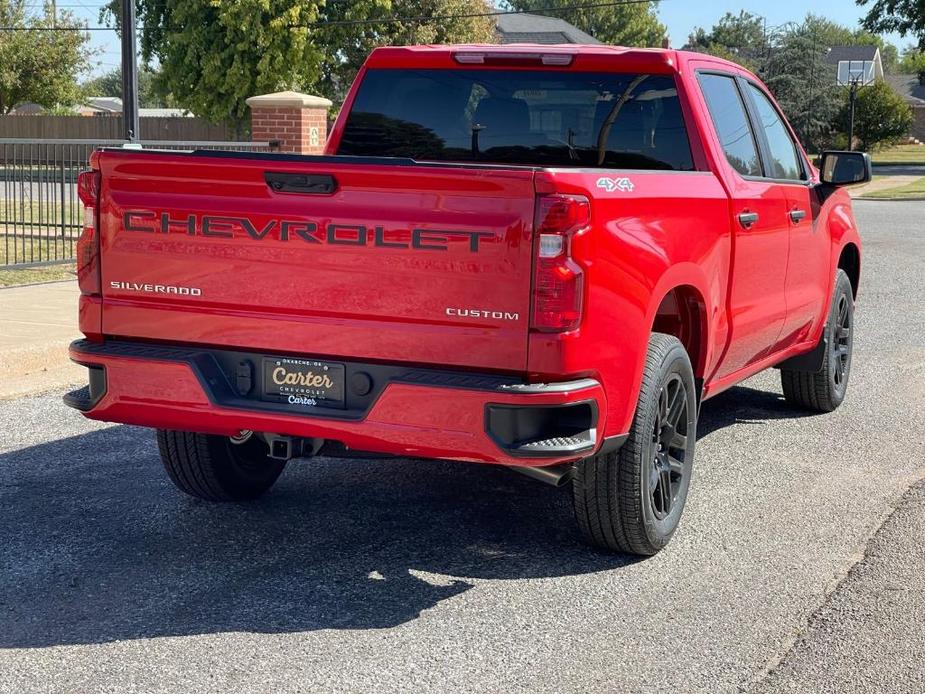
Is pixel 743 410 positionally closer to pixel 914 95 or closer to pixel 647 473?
pixel 647 473

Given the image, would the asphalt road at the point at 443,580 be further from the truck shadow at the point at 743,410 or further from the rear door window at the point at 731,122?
the rear door window at the point at 731,122

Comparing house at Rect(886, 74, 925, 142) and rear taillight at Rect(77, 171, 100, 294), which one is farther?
house at Rect(886, 74, 925, 142)

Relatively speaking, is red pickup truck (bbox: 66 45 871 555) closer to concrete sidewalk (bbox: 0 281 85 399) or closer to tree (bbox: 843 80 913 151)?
concrete sidewalk (bbox: 0 281 85 399)

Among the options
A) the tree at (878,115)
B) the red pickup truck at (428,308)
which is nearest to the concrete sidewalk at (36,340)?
the red pickup truck at (428,308)

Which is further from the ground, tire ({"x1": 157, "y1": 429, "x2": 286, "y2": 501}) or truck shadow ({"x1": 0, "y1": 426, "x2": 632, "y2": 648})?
tire ({"x1": 157, "y1": 429, "x2": 286, "y2": 501})

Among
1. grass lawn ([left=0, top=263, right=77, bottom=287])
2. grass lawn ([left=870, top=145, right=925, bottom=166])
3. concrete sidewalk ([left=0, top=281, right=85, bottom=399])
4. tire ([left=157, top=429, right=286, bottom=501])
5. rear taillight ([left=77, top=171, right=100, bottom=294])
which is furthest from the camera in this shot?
grass lawn ([left=870, top=145, right=925, bottom=166])

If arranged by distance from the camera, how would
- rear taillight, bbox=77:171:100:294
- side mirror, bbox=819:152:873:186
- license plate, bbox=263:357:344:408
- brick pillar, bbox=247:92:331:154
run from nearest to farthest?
license plate, bbox=263:357:344:408 → rear taillight, bbox=77:171:100:294 → side mirror, bbox=819:152:873:186 → brick pillar, bbox=247:92:331:154

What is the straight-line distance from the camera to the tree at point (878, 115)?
66.7m

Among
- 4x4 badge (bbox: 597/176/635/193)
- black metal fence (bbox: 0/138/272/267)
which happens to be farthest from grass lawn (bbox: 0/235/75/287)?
4x4 badge (bbox: 597/176/635/193)

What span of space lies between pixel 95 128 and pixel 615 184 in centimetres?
4936

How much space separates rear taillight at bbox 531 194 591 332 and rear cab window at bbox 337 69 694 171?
68.7 inches

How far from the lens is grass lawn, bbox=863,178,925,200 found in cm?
3534

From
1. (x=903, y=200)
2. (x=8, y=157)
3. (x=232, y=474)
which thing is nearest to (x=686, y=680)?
(x=232, y=474)

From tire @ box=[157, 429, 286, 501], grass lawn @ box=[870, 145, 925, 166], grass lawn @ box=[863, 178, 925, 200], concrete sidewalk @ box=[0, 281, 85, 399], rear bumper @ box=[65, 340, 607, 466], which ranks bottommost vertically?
grass lawn @ box=[870, 145, 925, 166]
